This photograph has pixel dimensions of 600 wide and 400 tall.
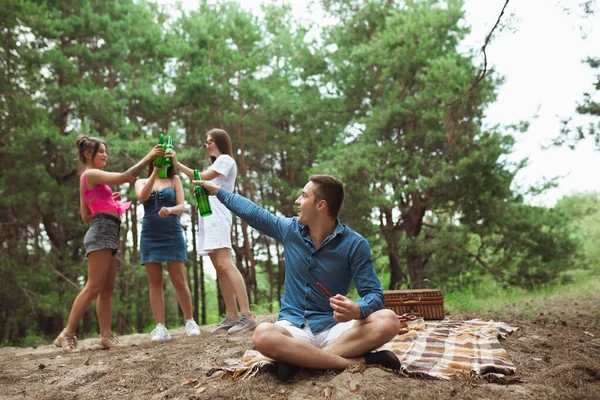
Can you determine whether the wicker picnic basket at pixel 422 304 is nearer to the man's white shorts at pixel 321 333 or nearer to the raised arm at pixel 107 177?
the man's white shorts at pixel 321 333

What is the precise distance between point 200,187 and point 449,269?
10.5 meters

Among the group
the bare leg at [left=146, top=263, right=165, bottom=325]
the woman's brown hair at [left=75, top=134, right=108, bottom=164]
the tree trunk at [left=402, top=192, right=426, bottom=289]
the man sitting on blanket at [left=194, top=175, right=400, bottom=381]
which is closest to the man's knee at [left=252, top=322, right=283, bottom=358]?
the man sitting on blanket at [left=194, top=175, right=400, bottom=381]

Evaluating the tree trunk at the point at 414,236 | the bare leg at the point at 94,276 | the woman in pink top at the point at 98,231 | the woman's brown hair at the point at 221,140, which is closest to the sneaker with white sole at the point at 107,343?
the woman in pink top at the point at 98,231

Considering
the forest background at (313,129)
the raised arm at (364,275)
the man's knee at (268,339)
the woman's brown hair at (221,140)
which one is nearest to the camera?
the man's knee at (268,339)

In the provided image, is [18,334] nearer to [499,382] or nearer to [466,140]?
[466,140]

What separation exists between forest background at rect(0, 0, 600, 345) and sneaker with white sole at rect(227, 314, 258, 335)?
3723 mm

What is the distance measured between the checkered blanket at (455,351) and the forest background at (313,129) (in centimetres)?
440

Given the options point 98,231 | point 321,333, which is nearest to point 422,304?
point 321,333

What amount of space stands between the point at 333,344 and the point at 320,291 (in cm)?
32

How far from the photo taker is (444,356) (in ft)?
11.3

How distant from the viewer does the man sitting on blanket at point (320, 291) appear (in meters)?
2.80

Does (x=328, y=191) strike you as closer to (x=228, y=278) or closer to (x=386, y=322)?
(x=386, y=322)

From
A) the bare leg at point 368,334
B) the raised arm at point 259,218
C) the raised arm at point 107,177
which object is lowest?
the bare leg at point 368,334

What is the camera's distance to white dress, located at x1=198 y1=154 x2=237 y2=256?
4.97m
